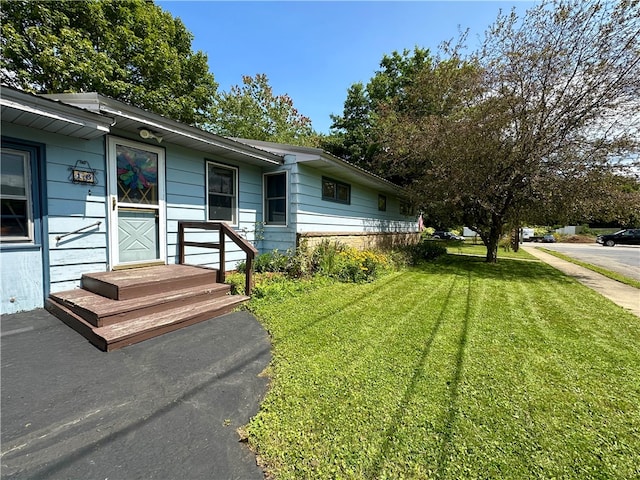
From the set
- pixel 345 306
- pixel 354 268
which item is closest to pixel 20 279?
pixel 345 306

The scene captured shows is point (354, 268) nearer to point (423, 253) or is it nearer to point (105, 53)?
point (423, 253)

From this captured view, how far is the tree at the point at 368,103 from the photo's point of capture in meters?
16.3

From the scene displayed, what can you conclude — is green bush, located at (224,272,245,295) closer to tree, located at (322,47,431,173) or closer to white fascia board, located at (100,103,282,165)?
white fascia board, located at (100,103,282,165)

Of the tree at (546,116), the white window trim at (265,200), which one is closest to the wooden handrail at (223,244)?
the white window trim at (265,200)

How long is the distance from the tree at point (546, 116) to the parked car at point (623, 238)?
2363 cm

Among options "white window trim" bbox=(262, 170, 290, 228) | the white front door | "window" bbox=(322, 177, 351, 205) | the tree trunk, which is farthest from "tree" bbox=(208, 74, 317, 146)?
the tree trunk

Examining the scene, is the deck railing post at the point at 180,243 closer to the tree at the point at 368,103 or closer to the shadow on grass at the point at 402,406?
the shadow on grass at the point at 402,406

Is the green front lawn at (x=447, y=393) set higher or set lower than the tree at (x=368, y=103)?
lower

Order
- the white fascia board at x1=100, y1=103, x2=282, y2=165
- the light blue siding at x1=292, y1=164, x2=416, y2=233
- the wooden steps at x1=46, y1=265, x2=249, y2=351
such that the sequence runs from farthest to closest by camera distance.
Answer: the light blue siding at x1=292, y1=164, x2=416, y2=233 < the white fascia board at x1=100, y1=103, x2=282, y2=165 < the wooden steps at x1=46, y1=265, x2=249, y2=351

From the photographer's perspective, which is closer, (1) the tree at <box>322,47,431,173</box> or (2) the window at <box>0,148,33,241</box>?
(2) the window at <box>0,148,33,241</box>

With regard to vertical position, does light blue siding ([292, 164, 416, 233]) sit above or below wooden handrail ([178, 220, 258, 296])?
above

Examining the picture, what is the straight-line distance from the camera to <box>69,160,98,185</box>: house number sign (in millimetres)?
3922

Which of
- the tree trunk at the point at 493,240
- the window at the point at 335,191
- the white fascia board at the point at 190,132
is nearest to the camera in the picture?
the white fascia board at the point at 190,132

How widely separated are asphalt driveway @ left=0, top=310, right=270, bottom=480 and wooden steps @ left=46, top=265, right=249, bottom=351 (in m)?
0.16
